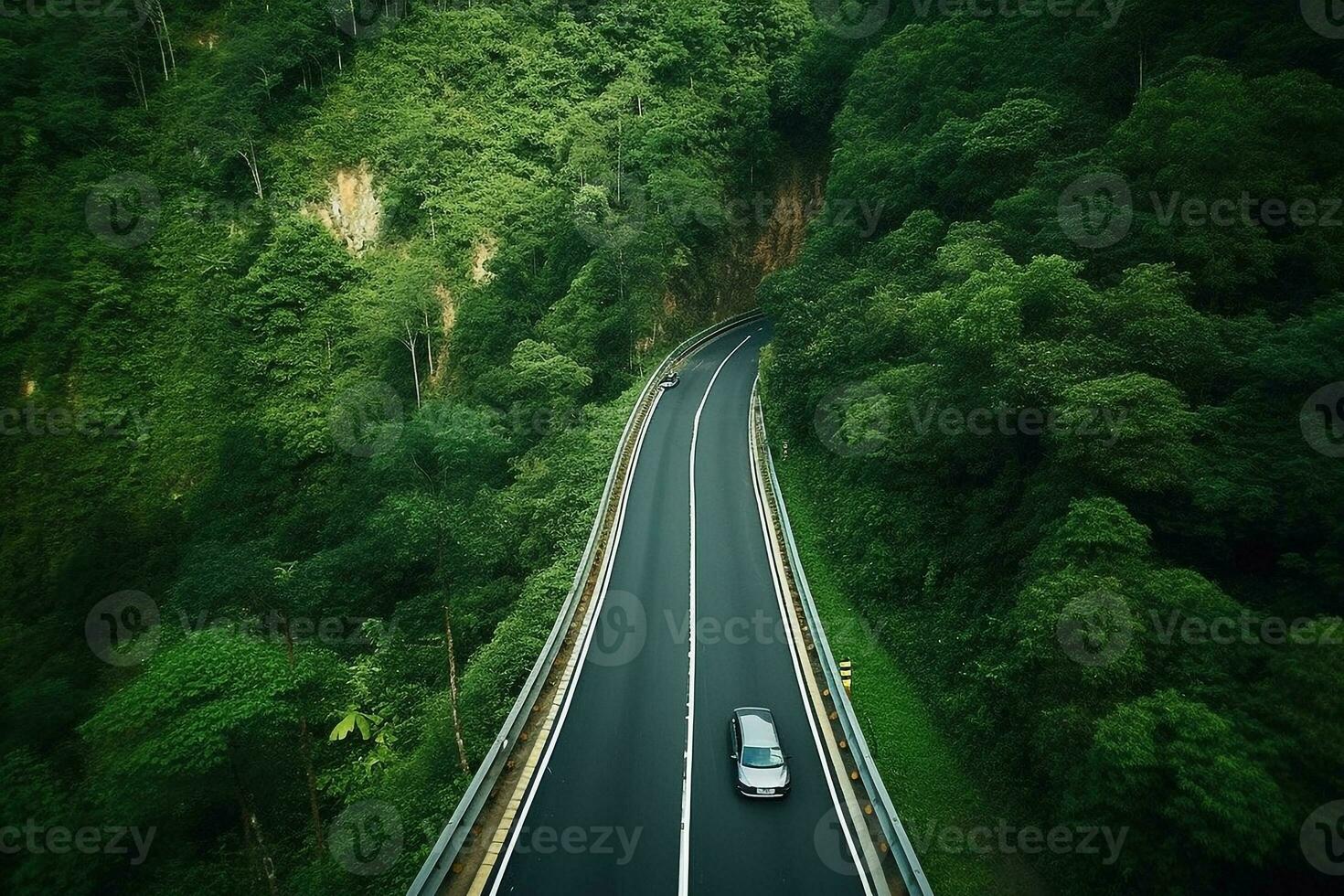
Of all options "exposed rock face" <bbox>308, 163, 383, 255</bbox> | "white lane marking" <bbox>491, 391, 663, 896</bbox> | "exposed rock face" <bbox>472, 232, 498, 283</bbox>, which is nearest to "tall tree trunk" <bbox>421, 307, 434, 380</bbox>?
"exposed rock face" <bbox>472, 232, 498, 283</bbox>

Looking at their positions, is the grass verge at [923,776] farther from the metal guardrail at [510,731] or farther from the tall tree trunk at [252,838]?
the tall tree trunk at [252,838]

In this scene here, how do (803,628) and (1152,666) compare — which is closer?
(1152,666)

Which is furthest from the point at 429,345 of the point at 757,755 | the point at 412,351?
the point at 757,755

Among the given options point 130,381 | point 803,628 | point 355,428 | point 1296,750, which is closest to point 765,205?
point 355,428

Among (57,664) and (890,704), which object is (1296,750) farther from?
(57,664)

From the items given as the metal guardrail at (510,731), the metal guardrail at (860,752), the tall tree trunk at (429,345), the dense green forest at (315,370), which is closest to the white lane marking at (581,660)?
the metal guardrail at (510,731)

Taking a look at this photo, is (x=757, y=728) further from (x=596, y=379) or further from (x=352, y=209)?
(x=352, y=209)
